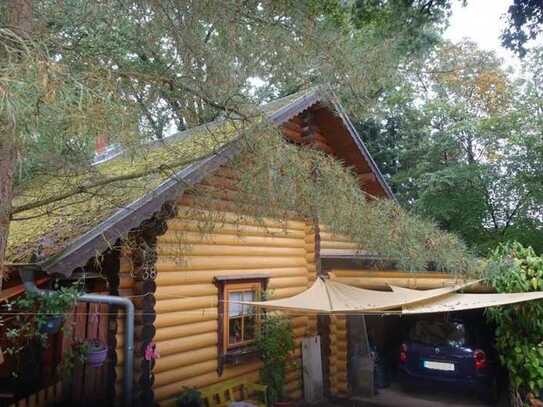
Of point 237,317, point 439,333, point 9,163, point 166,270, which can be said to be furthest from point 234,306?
point 9,163

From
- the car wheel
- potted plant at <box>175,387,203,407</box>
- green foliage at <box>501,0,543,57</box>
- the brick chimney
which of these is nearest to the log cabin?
potted plant at <box>175,387,203,407</box>

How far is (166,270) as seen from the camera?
6.10 meters

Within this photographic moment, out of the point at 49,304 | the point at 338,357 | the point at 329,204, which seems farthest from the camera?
the point at 338,357

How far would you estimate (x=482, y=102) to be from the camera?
15773 millimetres

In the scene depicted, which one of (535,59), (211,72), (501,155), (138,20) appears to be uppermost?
(535,59)

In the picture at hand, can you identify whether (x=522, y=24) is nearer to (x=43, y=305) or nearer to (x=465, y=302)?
(x=465, y=302)

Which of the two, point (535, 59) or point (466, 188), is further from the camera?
point (535, 59)

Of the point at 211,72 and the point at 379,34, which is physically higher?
the point at 379,34

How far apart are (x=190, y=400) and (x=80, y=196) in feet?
9.01

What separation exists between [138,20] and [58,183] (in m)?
1.60

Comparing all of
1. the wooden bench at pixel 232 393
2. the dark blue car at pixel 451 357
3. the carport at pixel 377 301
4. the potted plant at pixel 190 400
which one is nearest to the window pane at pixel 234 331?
the wooden bench at pixel 232 393

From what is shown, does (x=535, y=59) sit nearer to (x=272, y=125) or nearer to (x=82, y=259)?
(x=272, y=125)

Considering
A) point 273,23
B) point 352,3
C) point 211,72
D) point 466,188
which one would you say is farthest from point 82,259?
point 466,188

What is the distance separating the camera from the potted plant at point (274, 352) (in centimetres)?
712
